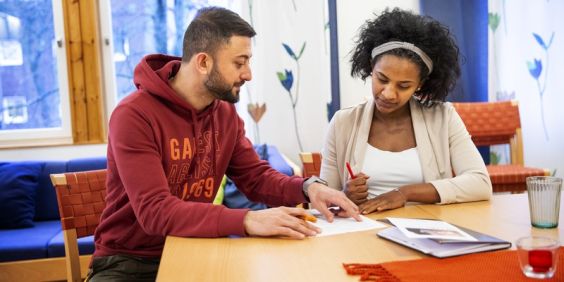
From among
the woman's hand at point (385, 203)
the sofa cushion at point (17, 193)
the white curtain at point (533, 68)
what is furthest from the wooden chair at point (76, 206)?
the white curtain at point (533, 68)

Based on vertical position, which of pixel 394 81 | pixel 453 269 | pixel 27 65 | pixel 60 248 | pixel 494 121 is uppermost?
pixel 27 65

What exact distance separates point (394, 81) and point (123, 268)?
1.03 metres

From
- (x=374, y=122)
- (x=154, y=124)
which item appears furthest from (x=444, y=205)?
(x=154, y=124)

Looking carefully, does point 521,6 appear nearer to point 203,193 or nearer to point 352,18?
point 352,18

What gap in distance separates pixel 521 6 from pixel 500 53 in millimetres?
303

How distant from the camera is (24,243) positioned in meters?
2.83

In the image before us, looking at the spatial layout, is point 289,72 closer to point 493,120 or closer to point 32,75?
point 493,120

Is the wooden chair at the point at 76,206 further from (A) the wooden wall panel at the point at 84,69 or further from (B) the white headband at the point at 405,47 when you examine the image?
(A) the wooden wall panel at the point at 84,69

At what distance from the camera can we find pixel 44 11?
3559mm

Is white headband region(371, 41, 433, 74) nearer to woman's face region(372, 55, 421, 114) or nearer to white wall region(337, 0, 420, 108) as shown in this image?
woman's face region(372, 55, 421, 114)

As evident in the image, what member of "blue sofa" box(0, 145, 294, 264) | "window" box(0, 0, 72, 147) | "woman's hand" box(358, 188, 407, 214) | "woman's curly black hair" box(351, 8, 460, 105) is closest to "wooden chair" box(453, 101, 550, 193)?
"blue sofa" box(0, 145, 294, 264)

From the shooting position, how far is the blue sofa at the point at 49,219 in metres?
2.80

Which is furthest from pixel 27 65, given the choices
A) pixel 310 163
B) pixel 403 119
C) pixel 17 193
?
pixel 403 119

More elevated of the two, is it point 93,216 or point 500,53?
point 500,53
